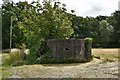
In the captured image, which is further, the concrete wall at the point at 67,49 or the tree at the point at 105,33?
the tree at the point at 105,33

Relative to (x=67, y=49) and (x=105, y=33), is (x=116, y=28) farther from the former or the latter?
(x=67, y=49)

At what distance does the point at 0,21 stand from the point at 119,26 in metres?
15.1

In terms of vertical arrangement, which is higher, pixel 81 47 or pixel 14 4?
pixel 14 4

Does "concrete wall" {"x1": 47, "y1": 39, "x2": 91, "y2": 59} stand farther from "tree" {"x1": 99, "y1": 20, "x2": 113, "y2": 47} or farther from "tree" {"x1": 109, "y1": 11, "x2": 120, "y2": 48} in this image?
"tree" {"x1": 99, "y1": 20, "x2": 113, "y2": 47}

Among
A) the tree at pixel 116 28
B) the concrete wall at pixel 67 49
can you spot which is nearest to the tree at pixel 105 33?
the tree at pixel 116 28

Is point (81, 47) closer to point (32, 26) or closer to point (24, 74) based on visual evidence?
point (32, 26)

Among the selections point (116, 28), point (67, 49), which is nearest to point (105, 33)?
point (116, 28)

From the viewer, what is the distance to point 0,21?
29.4 metres

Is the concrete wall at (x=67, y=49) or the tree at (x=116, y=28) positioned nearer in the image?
the concrete wall at (x=67, y=49)

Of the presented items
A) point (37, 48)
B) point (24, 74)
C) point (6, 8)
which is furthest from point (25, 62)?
point (6, 8)

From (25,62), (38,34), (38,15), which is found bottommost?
(25,62)

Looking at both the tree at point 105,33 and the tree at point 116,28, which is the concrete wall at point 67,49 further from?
the tree at point 105,33

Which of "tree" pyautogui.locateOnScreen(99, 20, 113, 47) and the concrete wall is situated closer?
Answer: the concrete wall

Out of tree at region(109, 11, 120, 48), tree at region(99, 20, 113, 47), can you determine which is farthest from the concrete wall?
tree at region(99, 20, 113, 47)
